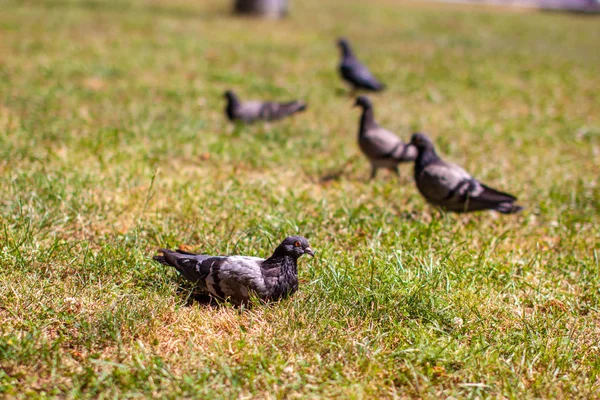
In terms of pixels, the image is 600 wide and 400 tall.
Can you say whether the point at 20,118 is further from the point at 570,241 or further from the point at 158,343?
the point at 570,241

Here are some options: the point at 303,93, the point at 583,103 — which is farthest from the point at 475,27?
the point at 303,93

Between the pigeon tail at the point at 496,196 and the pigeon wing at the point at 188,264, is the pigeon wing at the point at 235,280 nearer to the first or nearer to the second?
the pigeon wing at the point at 188,264

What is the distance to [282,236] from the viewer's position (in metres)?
4.54

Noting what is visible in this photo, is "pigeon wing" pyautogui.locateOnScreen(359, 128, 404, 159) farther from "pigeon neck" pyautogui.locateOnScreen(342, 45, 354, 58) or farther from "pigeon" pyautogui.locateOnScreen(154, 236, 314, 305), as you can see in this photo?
"pigeon neck" pyautogui.locateOnScreen(342, 45, 354, 58)

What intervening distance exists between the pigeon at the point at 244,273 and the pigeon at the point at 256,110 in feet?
14.1

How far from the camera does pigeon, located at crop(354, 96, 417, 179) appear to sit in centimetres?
622

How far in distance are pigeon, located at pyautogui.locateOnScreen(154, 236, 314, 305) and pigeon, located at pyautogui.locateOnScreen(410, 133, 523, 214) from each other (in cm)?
198

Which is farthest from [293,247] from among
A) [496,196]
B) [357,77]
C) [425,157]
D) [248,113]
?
[357,77]

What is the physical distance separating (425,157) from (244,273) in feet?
8.68

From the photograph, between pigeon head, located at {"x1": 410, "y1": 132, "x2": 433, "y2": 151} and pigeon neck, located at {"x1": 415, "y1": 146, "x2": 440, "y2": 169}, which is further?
pigeon head, located at {"x1": 410, "y1": 132, "x2": 433, "y2": 151}

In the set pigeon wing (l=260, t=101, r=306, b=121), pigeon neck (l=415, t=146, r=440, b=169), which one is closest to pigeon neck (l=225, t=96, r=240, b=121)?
pigeon wing (l=260, t=101, r=306, b=121)

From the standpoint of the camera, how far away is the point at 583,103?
10.5 m

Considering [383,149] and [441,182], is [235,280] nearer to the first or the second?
[441,182]

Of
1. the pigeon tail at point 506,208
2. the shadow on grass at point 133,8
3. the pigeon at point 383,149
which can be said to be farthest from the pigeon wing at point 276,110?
the shadow on grass at point 133,8
